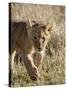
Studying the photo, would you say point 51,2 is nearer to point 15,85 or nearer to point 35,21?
point 35,21

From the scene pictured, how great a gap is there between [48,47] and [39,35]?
0.15 metres

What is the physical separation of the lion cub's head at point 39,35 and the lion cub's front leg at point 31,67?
0.42 ft

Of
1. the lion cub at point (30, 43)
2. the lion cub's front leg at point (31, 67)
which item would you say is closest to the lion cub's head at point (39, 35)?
the lion cub at point (30, 43)

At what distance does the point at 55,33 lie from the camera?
10.4 feet

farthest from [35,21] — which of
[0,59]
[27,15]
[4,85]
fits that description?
[4,85]

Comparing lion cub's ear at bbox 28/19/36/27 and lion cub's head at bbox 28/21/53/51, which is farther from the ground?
lion cub's ear at bbox 28/19/36/27

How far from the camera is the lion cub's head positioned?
3.07m


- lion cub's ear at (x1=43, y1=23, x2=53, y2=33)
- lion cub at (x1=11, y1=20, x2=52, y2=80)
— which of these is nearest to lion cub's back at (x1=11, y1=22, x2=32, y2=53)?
lion cub at (x1=11, y1=20, x2=52, y2=80)

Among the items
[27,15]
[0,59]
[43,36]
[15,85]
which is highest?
[27,15]

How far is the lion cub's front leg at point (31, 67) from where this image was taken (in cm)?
306

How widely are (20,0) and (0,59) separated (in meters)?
0.61

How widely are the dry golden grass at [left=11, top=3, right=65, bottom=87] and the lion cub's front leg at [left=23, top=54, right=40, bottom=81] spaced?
37 millimetres

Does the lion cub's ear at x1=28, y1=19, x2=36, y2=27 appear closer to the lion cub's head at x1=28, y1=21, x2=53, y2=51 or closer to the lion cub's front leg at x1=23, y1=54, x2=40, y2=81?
the lion cub's head at x1=28, y1=21, x2=53, y2=51

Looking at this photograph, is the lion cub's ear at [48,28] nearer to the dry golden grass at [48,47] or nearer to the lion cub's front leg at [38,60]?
the dry golden grass at [48,47]
